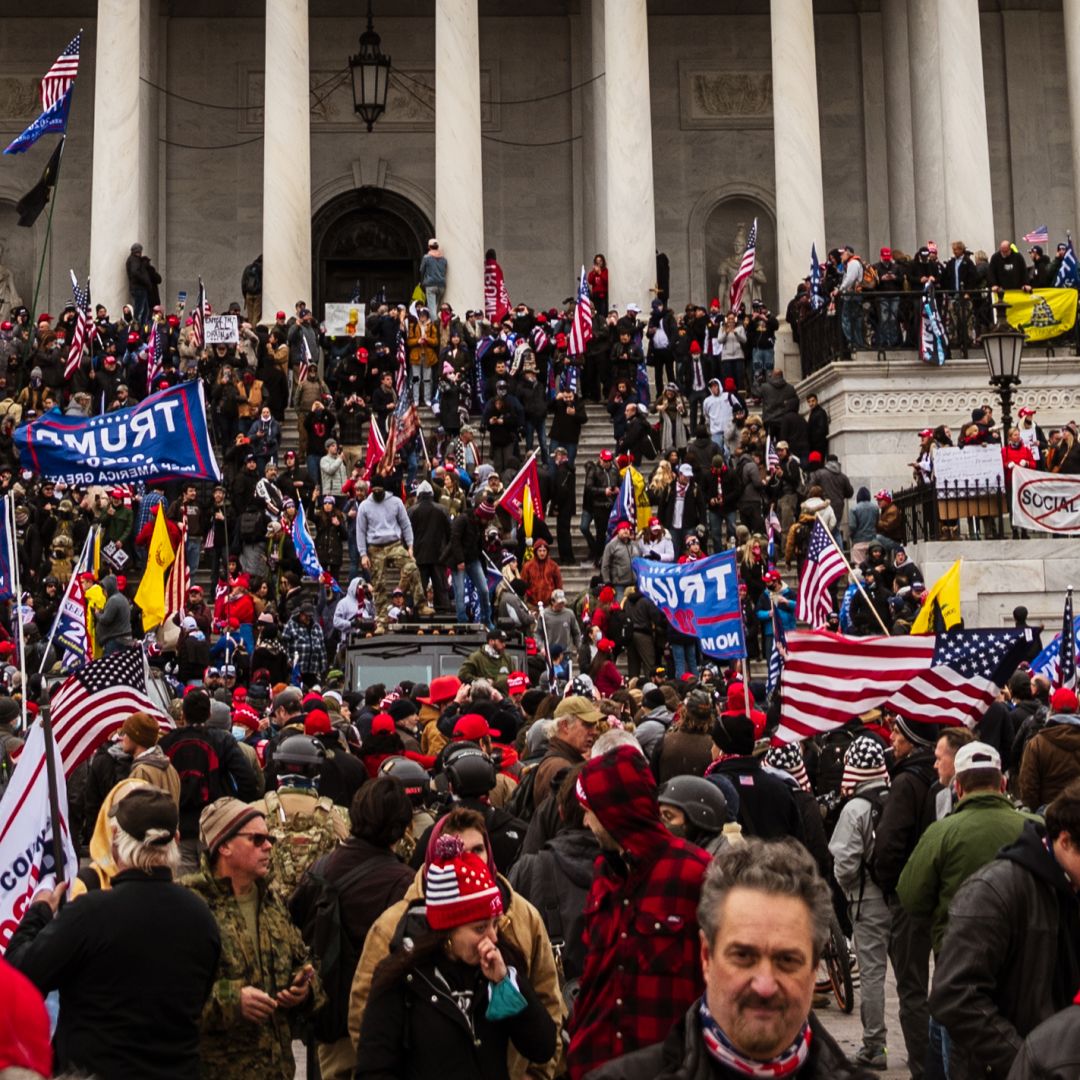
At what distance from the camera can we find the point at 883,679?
36.6 feet

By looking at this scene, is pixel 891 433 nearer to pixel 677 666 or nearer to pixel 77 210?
pixel 677 666

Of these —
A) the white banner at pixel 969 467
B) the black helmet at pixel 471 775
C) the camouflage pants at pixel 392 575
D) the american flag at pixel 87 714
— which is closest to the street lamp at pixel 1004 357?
the white banner at pixel 969 467

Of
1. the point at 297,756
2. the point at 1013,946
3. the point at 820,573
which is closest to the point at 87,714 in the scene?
the point at 297,756

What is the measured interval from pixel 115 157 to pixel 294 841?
93.8ft

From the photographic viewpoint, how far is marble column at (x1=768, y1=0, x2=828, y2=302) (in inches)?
1394

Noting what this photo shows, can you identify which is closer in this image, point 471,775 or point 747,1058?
point 747,1058

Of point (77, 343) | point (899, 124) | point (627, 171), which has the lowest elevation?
point (77, 343)

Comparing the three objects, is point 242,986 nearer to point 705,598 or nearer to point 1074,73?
point 705,598

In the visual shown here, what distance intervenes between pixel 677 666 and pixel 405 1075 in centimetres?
1690

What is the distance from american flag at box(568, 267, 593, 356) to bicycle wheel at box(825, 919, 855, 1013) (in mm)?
20733

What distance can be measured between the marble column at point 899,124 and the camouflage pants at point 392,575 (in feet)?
62.3

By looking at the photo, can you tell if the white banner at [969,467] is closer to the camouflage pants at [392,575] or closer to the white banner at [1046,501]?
the white banner at [1046,501]

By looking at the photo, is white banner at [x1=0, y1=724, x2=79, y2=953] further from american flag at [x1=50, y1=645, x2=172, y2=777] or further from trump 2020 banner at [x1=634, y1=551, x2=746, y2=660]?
trump 2020 banner at [x1=634, y1=551, x2=746, y2=660]

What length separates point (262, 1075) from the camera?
21.9 ft
